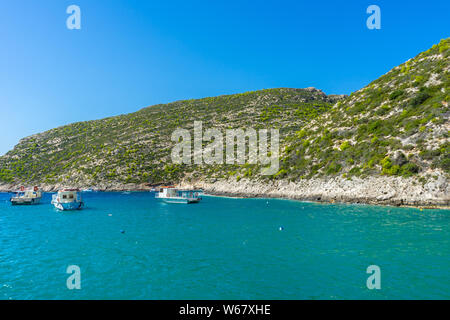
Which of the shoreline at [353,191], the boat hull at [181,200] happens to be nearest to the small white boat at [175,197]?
the boat hull at [181,200]

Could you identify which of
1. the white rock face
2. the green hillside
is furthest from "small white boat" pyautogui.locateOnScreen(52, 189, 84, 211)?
the green hillside

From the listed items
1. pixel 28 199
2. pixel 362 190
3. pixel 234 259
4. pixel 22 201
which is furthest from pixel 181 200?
pixel 234 259

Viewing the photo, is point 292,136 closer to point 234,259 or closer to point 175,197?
point 175,197

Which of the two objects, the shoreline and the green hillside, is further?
the green hillside

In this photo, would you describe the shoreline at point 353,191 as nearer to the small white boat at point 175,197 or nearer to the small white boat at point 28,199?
the small white boat at point 175,197

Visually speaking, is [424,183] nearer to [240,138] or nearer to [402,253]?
[402,253]

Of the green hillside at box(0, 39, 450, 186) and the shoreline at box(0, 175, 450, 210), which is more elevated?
the green hillside at box(0, 39, 450, 186)

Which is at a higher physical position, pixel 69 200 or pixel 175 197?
pixel 69 200

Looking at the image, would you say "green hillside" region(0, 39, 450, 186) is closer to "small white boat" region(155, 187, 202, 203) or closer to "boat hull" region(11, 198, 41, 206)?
"small white boat" region(155, 187, 202, 203)
